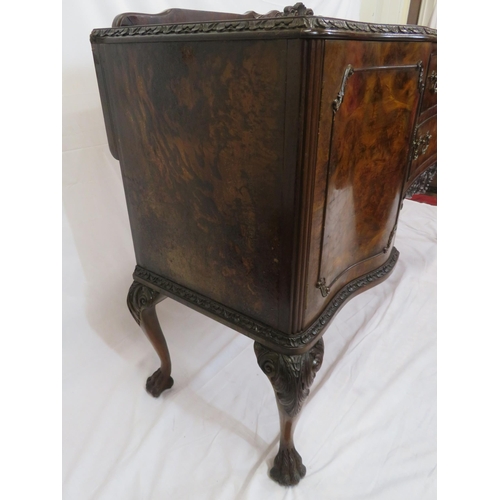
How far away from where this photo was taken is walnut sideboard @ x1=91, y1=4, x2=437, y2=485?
60 cm

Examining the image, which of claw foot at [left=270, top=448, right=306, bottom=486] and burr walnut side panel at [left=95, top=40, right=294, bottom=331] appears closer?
burr walnut side panel at [left=95, top=40, right=294, bottom=331]

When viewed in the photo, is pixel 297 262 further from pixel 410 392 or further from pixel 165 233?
pixel 410 392

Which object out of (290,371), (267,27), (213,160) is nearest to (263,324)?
(290,371)

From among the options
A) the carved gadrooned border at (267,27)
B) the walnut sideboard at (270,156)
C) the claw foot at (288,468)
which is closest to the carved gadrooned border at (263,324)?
the walnut sideboard at (270,156)

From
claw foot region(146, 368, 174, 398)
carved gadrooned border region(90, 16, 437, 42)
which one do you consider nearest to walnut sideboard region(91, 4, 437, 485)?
carved gadrooned border region(90, 16, 437, 42)

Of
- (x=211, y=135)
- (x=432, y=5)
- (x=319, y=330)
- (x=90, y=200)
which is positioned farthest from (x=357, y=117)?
(x=432, y=5)

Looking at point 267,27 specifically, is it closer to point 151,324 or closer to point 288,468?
point 151,324

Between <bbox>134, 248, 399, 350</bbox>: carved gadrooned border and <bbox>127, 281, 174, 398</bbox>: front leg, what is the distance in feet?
0.15

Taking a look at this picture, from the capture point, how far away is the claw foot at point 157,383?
3.97 ft

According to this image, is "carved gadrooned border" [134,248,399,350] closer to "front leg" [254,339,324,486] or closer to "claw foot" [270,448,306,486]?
"front leg" [254,339,324,486]

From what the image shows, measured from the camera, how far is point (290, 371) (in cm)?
81

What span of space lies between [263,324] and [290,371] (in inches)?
4.3

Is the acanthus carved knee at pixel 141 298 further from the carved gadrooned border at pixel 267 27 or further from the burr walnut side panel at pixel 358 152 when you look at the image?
the carved gadrooned border at pixel 267 27

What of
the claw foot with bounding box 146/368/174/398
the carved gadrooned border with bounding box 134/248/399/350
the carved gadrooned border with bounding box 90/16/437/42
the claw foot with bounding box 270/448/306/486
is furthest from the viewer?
the claw foot with bounding box 146/368/174/398
